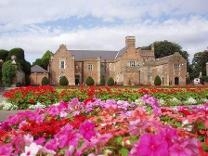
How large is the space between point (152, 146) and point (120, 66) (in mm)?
75978

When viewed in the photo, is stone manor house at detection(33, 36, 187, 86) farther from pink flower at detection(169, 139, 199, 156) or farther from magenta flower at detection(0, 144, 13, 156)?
pink flower at detection(169, 139, 199, 156)

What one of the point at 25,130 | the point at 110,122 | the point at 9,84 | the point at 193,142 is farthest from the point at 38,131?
the point at 9,84

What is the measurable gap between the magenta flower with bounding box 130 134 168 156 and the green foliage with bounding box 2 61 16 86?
202ft

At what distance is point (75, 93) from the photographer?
2041cm

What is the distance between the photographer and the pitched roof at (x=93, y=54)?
270 ft

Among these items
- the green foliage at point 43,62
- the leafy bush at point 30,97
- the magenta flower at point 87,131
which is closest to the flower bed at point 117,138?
the magenta flower at point 87,131

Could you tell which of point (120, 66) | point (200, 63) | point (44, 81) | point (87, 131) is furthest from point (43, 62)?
point (87, 131)

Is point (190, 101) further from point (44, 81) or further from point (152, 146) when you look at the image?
point (44, 81)

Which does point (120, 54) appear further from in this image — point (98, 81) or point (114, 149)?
point (114, 149)

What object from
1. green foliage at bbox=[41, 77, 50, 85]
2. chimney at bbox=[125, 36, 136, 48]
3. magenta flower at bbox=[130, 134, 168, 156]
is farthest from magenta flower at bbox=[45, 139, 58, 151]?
chimney at bbox=[125, 36, 136, 48]

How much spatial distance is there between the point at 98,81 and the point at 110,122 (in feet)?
255

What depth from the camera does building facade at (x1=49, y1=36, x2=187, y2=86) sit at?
71562 millimetres

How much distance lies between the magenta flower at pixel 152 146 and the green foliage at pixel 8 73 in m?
61.5

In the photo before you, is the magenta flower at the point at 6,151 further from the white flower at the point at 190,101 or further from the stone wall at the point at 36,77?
the stone wall at the point at 36,77
